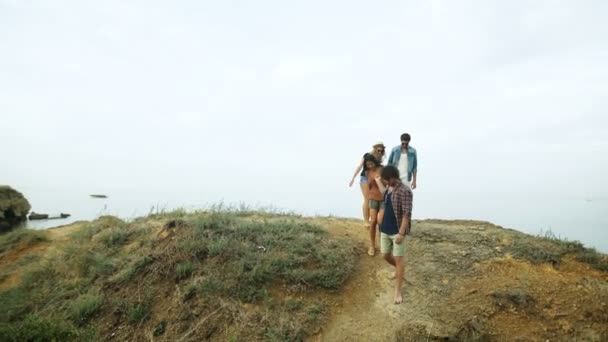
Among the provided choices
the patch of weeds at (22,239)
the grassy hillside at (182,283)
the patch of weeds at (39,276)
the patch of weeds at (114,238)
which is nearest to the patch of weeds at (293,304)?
the grassy hillside at (182,283)

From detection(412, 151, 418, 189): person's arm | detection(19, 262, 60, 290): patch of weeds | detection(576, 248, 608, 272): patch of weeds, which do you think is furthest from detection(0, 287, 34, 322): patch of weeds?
detection(576, 248, 608, 272): patch of weeds

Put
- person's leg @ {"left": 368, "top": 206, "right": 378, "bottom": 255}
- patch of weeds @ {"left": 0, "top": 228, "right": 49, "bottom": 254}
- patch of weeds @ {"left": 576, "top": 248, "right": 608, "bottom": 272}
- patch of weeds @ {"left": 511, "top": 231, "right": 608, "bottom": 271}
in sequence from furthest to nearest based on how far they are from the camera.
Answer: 1. patch of weeds @ {"left": 0, "top": 228, "right": 49, "bottom": 254}
2. person's leg @ {"left": 368, "top": 206, "right": 378, "bottom": 255}
3. patch of weeds @ {"left": 511, "top": 231, "right": 608, "bottom": 271}
4. patch of weeds @ {"left": 576, "top": 248, "right": 608, "bottom": 272}

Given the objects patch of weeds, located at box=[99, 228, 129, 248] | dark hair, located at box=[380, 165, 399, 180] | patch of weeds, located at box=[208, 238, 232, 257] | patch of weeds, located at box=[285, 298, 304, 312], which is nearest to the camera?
dark hair, located at box=[380, 165, 399, 180]

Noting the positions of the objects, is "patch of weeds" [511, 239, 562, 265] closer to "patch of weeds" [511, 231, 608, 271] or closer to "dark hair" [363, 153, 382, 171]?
"patch of weeds" [511, 231, 608, 271]

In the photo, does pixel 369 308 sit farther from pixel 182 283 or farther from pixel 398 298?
pixel 182 283

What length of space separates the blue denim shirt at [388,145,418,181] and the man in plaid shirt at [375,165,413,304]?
6.68 ft

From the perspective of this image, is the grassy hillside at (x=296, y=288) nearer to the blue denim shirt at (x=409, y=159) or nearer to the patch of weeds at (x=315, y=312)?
the patch of weeds at (x=315, y=312)

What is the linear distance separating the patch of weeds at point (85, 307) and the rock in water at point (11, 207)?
3046 cm

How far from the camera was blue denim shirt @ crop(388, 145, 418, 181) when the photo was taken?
23.0 ft

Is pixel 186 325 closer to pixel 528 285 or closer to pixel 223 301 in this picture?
pixel 223 301

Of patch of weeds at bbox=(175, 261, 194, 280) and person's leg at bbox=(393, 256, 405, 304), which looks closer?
person's leg at bbox=(393, 256, 405, 304)

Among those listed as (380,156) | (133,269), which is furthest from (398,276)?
(133,269)

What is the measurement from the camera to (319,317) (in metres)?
5.04

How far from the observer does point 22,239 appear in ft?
29.0
